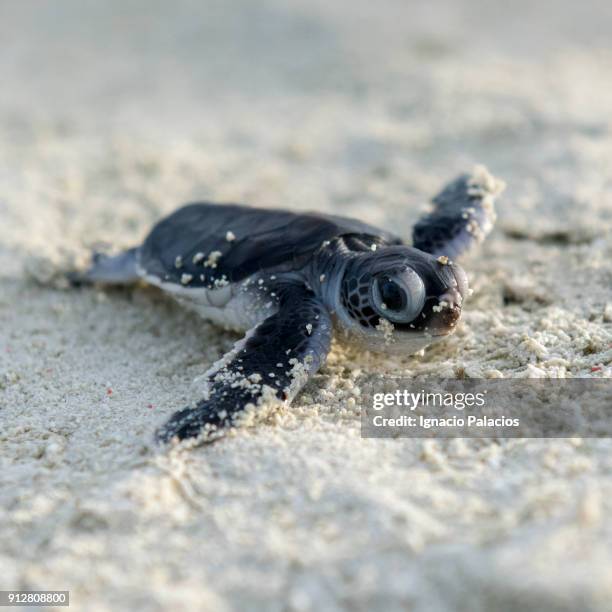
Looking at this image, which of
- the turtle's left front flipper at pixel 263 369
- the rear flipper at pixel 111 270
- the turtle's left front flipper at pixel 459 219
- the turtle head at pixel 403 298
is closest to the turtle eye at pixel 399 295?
the turtle head at pixel 403 298

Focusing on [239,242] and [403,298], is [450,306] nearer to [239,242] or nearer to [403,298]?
[403,298]

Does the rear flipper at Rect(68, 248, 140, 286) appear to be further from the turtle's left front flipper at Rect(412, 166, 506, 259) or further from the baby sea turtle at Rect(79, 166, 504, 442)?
the turtle's left front flipper at Rect(412, 166, 506, 259)

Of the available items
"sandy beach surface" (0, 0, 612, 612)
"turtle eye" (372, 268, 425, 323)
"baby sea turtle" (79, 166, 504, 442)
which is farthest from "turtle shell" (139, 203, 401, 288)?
"turtle eye" (372, 268, 425, 323)

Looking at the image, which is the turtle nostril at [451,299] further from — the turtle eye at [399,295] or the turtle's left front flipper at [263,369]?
the turtle's left front flipper at [263,369]

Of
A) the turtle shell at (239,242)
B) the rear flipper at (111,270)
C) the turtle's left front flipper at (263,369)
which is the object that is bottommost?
the turtle's left front flipper at (263,369)

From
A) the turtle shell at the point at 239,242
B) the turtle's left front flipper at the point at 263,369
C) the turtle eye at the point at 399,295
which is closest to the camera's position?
the turtle's left front flipper at the point at 263,369

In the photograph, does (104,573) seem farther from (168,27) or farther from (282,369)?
(168,27)
